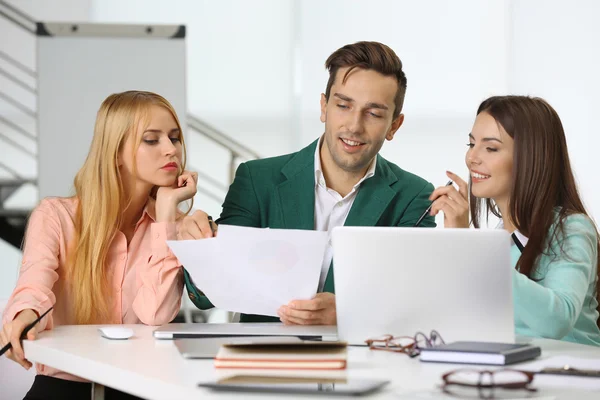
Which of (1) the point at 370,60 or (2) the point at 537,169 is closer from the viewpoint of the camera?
(2) the point at 537,169

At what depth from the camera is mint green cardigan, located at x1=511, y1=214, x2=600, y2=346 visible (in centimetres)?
182

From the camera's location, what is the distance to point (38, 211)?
2.18m

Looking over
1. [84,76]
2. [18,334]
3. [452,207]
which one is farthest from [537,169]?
[84,76]

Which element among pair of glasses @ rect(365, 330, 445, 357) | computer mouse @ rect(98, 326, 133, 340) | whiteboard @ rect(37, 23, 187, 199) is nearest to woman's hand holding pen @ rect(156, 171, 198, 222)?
computer mouse @ rect(98, 326, 133, 340)

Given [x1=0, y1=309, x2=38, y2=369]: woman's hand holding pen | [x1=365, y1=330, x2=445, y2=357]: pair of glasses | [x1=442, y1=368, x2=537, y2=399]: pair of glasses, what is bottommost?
[x1=0, y1=309, x2=38, y2=369]: woman's hand holding pen

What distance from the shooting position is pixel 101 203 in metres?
2.22

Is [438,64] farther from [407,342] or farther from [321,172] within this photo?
[407,342]

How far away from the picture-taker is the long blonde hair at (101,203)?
2.15m

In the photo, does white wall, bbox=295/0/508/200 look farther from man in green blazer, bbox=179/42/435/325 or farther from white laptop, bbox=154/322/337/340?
white laptop, bbox=154/322/337/340

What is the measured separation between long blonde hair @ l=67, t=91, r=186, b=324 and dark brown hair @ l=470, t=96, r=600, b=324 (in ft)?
3.13

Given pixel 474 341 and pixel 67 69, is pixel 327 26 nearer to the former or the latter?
pixel 67 69

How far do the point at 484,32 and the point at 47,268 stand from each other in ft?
14.2

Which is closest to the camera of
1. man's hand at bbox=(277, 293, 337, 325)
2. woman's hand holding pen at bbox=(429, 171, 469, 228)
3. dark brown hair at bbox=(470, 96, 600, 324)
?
man's hand at bbox=(277, 293, 337, 325)

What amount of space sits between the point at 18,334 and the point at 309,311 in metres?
0.66
